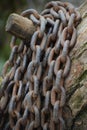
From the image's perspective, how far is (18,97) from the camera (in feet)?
6.57

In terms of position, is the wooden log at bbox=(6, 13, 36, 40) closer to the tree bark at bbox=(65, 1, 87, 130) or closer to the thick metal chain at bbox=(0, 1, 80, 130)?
the thick metal chain at bbox=(0, 1, 80, 130)

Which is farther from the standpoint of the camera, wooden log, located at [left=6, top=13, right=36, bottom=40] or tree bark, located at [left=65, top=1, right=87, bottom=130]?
wooden log, located at [left=6, top=13, right=36, bottom=40]

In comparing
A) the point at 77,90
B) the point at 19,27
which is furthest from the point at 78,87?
the point at 19,27

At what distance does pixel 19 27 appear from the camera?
2.12 meters

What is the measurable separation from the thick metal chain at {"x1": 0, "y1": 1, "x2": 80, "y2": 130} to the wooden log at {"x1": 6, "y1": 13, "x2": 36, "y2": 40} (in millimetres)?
43

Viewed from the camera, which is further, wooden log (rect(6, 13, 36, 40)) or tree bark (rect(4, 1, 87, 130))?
wooden log (rect(6, 13, 36, 40))

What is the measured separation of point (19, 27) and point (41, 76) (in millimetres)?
304

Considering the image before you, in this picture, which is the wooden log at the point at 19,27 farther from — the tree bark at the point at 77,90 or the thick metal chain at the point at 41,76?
the tree bark at the point at 77,90

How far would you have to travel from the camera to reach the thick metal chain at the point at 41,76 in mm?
1883

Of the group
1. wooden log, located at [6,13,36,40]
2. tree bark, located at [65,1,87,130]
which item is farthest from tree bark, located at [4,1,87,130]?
wooden log, located at [6,13,36,40]

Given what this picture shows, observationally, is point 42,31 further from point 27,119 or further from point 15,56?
point 27,119

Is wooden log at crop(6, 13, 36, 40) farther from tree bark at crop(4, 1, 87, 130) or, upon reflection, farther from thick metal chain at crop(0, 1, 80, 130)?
tree bark at crop(4, 1, 87, 130)

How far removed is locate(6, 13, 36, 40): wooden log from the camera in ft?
6.91

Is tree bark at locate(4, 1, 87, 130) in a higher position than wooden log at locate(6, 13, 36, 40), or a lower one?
lower
